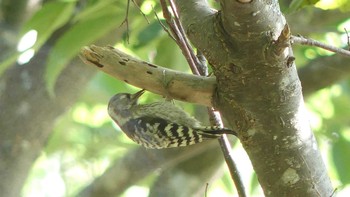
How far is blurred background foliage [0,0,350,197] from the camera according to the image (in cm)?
147

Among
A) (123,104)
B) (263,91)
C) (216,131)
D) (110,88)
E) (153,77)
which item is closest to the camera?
(263,91)

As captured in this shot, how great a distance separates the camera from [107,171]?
251 centimetres

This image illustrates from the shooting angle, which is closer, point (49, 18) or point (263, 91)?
point (263, 91)

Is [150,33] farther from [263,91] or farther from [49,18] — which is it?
[263,91]

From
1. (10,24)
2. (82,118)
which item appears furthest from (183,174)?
(82,118)

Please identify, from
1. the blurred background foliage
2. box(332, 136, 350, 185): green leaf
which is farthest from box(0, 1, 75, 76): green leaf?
box(332, 136, 350, 185): green leaf

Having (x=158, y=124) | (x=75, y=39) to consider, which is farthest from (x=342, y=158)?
(x=75, y=39)

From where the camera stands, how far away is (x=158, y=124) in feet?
6.33

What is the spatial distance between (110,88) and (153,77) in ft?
4.64

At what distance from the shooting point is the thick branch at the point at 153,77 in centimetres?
125

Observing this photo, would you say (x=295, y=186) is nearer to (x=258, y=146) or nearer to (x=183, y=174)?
(x=258, y=146)

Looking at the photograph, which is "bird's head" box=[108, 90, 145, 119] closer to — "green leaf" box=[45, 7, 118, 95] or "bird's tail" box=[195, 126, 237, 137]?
"bird's tail" box=[195, 126, 237, 137]

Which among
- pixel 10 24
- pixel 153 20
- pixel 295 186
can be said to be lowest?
pixel 295 186

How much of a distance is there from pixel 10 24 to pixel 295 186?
5.26 ft
